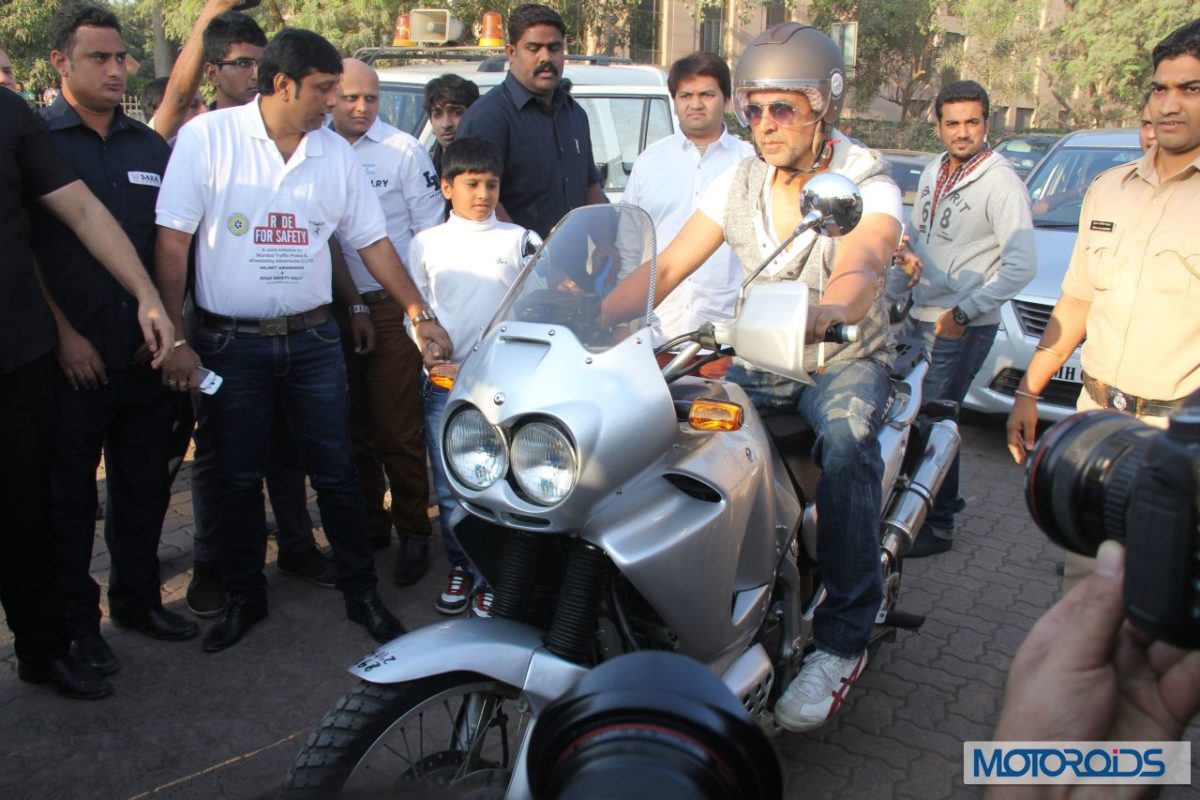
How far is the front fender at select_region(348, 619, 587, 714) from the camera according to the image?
2.18 metres

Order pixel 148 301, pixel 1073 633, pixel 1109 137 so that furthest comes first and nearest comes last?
pixel 1109 137, pixel 148 301, pixel 1073 633

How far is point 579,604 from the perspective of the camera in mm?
2307

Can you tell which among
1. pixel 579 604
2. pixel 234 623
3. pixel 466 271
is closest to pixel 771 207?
pixel 466 271

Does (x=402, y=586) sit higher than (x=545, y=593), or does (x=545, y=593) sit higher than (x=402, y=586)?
(x=545, y=593)

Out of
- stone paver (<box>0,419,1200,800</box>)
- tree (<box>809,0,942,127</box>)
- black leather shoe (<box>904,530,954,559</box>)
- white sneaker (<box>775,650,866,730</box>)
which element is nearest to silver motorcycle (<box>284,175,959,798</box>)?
white sneaker (<box>775,650,866,730</box>)

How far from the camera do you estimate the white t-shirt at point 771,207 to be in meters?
3.08

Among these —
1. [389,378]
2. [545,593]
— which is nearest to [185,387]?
[389,378]

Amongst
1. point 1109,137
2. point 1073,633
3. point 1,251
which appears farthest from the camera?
point 1109,137

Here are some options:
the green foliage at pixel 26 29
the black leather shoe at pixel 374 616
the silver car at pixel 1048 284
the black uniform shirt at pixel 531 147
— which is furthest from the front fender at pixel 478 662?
the green foliage at pixel 26 29

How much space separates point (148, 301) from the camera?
335 centimetres

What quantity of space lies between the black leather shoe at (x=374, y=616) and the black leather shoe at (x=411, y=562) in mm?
406

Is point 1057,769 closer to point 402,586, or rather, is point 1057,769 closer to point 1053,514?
point 1053,514

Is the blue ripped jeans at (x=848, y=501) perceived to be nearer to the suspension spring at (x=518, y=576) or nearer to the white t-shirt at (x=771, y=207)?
the white t-shirt at (x=771, y=207)

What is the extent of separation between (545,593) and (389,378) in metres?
2.20
